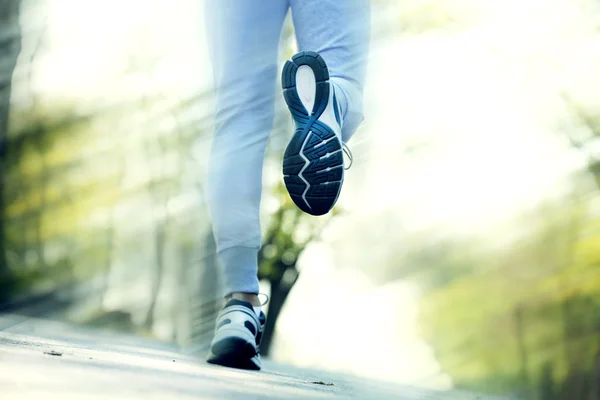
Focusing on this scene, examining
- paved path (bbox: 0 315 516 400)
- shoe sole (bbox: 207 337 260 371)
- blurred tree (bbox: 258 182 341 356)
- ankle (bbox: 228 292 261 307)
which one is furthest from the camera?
blurred tree (bbox: 258 182 341 356)

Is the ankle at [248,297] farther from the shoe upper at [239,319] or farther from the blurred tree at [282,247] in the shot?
the blurred tree at [282,247]

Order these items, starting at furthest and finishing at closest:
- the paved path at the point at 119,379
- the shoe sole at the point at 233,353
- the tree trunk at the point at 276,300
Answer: the tree trunk at the point at 276,300 → the shoe sole at the point at 233,353 → the paved path at the point at 119,379

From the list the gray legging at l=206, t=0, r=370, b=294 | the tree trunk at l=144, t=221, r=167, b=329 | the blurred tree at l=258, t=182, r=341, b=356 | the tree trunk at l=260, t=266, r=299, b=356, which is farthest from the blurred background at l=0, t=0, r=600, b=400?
the gray legging at l=206, t=0, r=370, b=294

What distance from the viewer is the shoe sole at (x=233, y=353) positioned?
120 centimetres

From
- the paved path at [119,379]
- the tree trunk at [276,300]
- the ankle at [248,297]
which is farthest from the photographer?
the tree trunk at [276,300]

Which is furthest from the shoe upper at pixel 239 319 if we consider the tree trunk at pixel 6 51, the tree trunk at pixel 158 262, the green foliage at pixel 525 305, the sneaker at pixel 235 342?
the tree trunk at pixel 6 51

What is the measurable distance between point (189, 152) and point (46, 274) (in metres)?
0.78

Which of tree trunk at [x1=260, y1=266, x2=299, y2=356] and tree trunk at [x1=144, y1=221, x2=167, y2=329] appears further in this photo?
tree trunk at [x1=260, y1=266, x2=299, y2=356]

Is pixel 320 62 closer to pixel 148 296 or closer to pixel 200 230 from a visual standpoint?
pixel 200 230

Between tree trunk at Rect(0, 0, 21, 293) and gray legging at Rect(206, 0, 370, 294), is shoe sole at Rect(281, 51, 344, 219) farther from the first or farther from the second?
tree trunk at Rect(0, 0, 21, 293)

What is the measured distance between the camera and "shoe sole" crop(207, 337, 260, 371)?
1198 mm

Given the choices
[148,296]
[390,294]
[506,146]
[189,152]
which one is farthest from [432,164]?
[148,296]

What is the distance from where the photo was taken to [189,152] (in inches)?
133

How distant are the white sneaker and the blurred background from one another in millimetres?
1580
